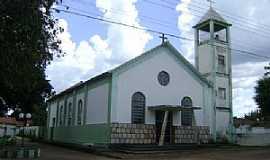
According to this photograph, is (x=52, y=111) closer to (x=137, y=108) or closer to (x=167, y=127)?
(x=137, y=108)

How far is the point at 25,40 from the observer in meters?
15.2

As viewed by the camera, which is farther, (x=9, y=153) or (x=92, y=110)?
(x=92, y=110)

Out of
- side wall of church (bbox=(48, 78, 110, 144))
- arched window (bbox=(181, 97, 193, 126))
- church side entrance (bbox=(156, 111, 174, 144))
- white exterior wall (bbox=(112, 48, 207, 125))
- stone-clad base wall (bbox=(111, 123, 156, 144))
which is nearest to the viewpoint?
stone-clad base wall (bbox=(111, 123, 156, 144))

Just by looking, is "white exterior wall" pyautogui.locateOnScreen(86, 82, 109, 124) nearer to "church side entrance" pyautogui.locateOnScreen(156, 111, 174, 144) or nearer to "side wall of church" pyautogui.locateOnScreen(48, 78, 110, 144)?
"side wall of church" pyautogui.locateOnScreen(48, 78, 110, 144)

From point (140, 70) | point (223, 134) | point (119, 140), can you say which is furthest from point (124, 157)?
point (223, 134)

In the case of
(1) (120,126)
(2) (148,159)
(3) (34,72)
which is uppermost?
(3) (34,72)

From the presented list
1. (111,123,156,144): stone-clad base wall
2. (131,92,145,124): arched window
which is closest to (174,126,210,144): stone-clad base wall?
(111,123,156,144): stone-clad base wall

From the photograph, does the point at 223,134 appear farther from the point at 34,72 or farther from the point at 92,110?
the point at 34,72

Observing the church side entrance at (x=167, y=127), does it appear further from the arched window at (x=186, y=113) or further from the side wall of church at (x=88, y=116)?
the side wall of church at (x=88, y=116)

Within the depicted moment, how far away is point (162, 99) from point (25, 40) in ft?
54.2

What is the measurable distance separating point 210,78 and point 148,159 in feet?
47.8

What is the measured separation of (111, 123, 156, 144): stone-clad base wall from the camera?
1087 inches

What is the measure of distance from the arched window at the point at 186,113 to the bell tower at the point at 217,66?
2.53 meters

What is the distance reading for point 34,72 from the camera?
56.1 feet
